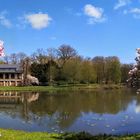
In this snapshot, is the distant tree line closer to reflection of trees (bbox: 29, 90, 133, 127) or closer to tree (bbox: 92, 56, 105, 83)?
tree (bbox: 92, 56, 105, 83)

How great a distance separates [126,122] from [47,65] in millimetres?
75437

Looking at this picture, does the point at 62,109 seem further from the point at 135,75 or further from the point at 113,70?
the point at 113,70

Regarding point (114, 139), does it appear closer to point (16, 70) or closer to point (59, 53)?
point (16, 70)

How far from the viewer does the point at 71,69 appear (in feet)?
317

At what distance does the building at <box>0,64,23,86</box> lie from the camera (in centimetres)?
10025

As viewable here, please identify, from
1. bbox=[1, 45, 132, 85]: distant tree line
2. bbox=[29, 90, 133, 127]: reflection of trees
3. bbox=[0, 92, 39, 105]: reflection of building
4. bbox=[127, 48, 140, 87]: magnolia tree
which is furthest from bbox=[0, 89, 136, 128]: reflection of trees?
bbox=[1, 45, 132, 85]: distant tree line

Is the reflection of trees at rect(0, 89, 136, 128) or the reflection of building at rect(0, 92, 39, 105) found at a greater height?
the reflection of building at rect(0, 92, 39, 105)

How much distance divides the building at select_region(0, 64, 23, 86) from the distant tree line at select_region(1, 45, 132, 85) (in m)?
2.37

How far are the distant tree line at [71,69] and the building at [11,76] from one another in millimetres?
2375

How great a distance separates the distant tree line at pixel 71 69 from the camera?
97750 millimetres

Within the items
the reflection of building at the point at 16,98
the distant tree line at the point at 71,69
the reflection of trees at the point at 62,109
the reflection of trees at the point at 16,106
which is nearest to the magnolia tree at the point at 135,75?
the reflection of trees at the point at 62,109

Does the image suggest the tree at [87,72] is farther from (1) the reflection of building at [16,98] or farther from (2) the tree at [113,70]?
(1) the reflection of building at [16,98]

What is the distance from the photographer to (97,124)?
2522cm

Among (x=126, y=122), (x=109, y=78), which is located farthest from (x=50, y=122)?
(x=109, y=78)
